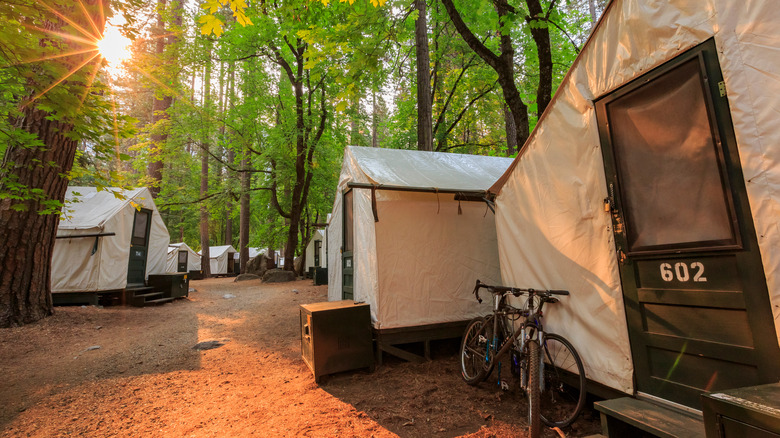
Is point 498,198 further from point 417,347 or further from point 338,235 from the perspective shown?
point 338,235

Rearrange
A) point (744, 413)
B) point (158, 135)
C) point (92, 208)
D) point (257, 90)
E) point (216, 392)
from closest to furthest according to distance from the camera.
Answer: point (744, 413)
point (216, 392)
point (92, 208)
point (158, 135)
point (257, 90)

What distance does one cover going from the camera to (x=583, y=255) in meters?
2.87

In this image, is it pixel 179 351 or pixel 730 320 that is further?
pixel 179 351

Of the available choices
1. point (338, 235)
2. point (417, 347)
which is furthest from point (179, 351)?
point (417, 347)

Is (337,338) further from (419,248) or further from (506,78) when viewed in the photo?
(506,78)

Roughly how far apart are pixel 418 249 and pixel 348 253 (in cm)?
162

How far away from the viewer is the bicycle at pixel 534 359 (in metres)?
2.69

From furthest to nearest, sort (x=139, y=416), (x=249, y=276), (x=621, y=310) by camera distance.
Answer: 1. (x=249, y=276)
2. (x=139, y=416)
3. (x=621, y=310)

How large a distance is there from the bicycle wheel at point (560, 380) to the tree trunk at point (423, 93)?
6.16 metres

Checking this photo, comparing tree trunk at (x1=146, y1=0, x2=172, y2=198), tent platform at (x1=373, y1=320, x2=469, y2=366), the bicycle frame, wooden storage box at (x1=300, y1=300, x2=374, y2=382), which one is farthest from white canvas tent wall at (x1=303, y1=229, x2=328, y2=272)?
the bicycle frame

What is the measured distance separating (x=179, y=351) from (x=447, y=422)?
4463mm

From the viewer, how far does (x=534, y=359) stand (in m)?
2.73

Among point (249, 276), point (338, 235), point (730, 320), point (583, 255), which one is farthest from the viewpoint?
point (249, 276)

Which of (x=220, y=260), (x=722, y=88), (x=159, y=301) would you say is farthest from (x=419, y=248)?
(x=220, y=260)
